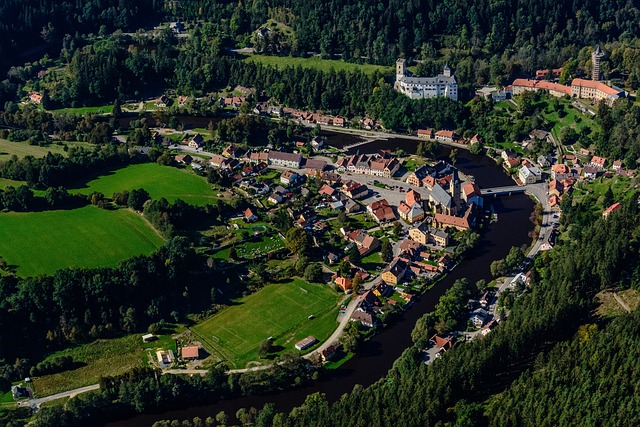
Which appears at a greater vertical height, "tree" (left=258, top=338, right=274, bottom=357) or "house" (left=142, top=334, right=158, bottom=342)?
"tree" (left=258, top=338, right=274, bottom=357)

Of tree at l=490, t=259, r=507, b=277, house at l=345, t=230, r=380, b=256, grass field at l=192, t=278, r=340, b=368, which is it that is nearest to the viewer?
grass field at l=192, t=278, r=340, b=368

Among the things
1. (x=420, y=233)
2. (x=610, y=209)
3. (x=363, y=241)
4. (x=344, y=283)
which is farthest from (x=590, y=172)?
(x=344, y=283)

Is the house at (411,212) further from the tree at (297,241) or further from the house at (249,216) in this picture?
the house at (249,216)

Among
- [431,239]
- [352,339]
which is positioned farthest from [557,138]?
[352,339]

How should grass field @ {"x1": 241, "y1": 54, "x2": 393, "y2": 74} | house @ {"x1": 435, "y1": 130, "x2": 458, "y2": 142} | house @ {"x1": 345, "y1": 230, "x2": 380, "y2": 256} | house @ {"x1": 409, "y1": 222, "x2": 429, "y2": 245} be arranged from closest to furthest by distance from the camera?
house @ {"x1": 345, "y1": 230, "x2": 380, "y2": 256} < house @ {"x1": 409, "y1": 222, "x2": 429, "y2": 245} < house @ {"x1": 435, "y1": 130, "x2": 458, "y2": 142} < grass field @ {"x1": 241, "y1": 54, "x2": 393, "y2": 74}

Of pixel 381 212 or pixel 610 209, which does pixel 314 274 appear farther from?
pixel 610 209

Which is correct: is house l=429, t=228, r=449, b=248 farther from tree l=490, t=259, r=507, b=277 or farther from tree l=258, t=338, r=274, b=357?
tree l=258, t=338, r=274, b=357

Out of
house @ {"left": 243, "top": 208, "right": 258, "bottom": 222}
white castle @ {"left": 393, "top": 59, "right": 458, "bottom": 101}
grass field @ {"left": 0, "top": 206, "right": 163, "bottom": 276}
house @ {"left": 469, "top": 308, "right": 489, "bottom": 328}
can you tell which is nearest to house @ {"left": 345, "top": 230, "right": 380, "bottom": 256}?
house @ {"left": 243, "top": 208, "right": 258, "bottom": 222}
